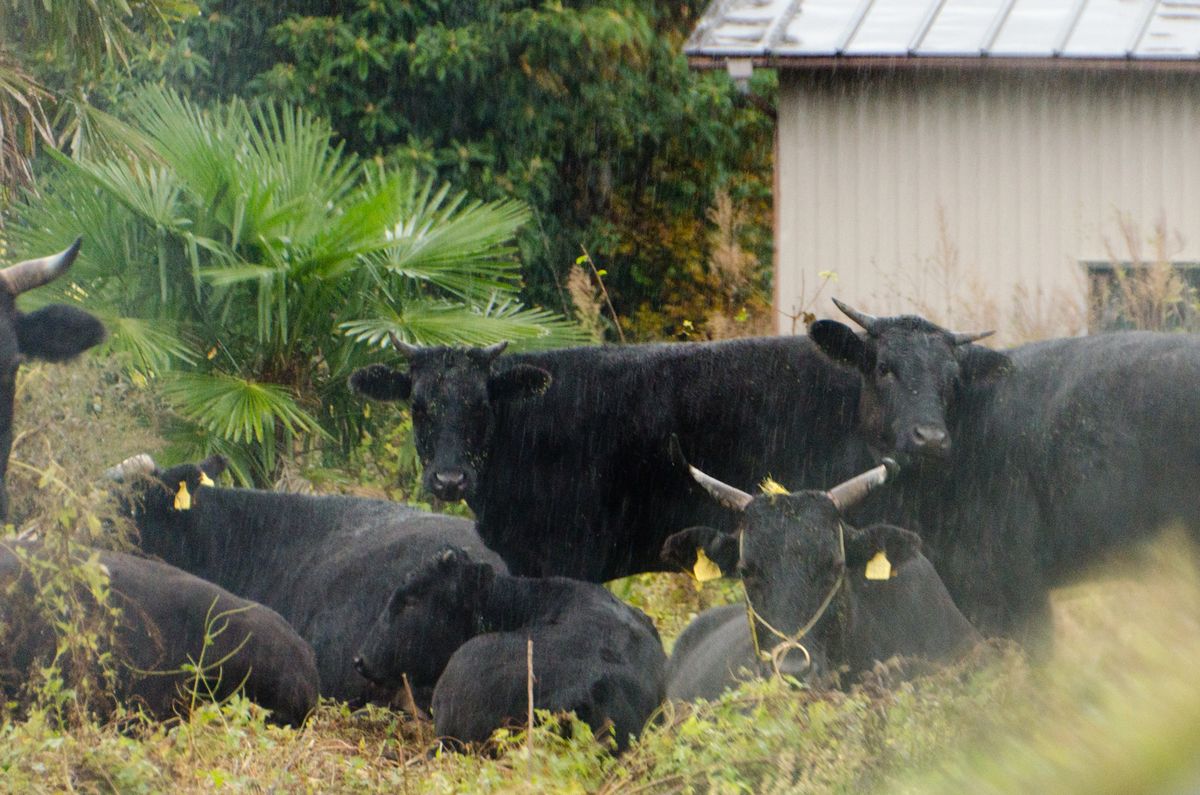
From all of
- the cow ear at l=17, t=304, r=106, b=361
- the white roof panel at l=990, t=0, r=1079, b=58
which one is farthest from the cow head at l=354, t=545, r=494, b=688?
the white roof panel at l=990, t=0, r=1079, b=58

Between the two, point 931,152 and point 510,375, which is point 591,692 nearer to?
point 510,375

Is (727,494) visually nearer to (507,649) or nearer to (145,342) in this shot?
(507,649)

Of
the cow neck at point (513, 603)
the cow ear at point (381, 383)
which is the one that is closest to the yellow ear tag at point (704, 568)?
the cow neck at point (513, 603)

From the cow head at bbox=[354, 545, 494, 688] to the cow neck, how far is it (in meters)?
0.03

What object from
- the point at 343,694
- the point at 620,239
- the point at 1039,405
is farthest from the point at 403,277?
the point at 620,239

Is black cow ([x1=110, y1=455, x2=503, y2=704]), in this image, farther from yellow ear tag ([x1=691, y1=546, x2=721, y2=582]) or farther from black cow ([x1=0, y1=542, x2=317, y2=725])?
yellow ear tag ([x1=691, y1=546, x2=721, y2=582])

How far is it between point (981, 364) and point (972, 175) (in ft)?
17.9

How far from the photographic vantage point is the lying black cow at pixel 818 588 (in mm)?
5027

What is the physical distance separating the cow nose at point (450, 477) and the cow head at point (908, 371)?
172 cm

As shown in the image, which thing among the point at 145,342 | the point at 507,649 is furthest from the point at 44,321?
the point at 507,649

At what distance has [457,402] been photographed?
6809 millimetres

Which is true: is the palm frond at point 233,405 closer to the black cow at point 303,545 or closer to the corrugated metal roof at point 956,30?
the black cow at point 303,545

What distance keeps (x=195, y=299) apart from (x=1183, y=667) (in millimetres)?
8762

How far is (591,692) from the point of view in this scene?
524 cm
